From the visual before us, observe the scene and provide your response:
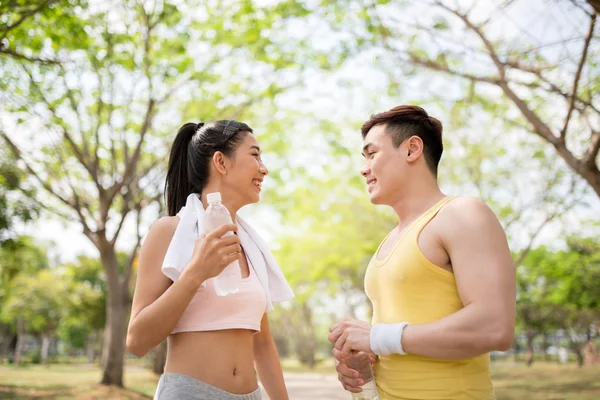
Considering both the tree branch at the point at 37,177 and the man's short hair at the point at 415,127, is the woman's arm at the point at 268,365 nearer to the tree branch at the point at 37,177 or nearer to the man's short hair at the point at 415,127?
the man's short hair at the point at 415,127

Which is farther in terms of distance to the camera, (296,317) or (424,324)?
(296,317)

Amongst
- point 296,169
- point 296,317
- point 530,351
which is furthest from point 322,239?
point 296,317

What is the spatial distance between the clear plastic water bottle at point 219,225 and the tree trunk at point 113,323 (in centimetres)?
1201

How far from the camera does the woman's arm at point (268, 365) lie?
2.86 m

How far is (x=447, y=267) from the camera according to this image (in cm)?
209

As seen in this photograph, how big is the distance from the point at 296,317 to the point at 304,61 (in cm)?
3375

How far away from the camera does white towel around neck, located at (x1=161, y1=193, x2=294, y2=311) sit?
7.82ft

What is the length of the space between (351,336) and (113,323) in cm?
1271

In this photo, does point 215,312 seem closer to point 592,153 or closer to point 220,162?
point 220,162

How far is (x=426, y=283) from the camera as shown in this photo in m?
2.09

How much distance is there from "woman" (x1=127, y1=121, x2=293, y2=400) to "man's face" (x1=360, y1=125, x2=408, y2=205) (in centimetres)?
60

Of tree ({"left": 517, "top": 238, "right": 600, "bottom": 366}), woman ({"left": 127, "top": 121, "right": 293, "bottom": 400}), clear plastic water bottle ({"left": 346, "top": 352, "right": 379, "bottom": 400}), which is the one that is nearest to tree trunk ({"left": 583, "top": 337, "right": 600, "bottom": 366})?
tree ({"left": 517, "top": 238, "right": 600, "bottom": 366})

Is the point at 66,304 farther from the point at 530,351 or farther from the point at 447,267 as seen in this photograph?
the point at 447,267

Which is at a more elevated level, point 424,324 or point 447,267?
point 447,267
